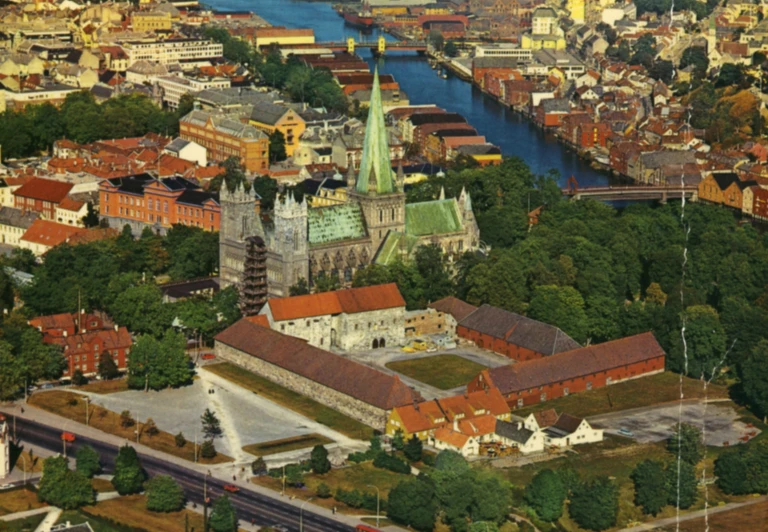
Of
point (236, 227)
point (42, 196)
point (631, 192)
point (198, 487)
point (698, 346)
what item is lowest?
point (631, 192)

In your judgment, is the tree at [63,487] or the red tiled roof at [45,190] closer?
the tree at [63,487]

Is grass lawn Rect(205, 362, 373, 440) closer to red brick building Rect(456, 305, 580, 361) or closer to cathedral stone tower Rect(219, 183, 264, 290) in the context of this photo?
cathedral stone tower Rect(219, 183, 264, 290)

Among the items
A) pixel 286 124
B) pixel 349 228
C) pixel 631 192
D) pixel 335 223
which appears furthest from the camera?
pixel 286 124

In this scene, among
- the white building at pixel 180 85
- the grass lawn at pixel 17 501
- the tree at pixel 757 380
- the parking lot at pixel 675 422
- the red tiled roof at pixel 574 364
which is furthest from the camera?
the white building at pixel 180 85

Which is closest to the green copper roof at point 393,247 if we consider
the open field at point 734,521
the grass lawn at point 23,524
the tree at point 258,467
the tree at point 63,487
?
the tree at point 258,467

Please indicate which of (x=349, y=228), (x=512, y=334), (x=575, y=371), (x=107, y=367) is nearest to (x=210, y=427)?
(x=107, y=367)

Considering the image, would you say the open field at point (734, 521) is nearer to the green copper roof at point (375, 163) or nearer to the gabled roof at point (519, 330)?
the gabled roof at point (519, 330)

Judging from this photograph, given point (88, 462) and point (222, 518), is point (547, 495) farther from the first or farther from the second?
point (88, 462)
